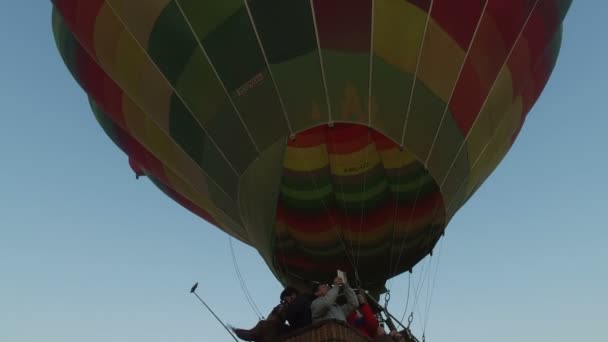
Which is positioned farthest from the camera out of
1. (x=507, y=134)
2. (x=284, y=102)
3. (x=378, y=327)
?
(x=507, y=134)

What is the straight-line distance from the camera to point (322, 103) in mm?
6910

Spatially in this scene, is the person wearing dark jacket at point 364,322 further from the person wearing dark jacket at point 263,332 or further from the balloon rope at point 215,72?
the balloon rope at point 215,72

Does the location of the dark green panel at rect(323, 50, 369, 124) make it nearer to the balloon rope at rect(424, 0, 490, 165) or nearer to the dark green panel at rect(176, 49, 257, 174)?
the balloon rope at rect(424, 0, 490, 165)

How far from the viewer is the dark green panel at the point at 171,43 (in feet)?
22.6

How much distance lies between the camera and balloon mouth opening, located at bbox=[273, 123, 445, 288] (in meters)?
7.52

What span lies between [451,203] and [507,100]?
3.75 feet

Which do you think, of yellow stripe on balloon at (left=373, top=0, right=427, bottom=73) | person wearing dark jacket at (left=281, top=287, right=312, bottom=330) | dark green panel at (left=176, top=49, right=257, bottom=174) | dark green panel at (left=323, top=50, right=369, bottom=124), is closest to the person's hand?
person wearing dark jacket at (left=281, top=287, right=312, bottom=330)

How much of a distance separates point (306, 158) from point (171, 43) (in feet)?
5.39

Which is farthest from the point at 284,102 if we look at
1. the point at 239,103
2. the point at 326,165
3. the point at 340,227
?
the point at 340,227

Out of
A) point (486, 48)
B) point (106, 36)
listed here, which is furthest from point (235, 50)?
point (486, 48)

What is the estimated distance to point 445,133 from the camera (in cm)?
729

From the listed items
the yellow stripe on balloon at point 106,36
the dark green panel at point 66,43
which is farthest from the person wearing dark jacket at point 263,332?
the dark green panel at point 66,43

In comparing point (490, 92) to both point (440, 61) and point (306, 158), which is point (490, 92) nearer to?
point (440, 61)

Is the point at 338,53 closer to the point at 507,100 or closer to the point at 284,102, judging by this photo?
the point at 284,102
